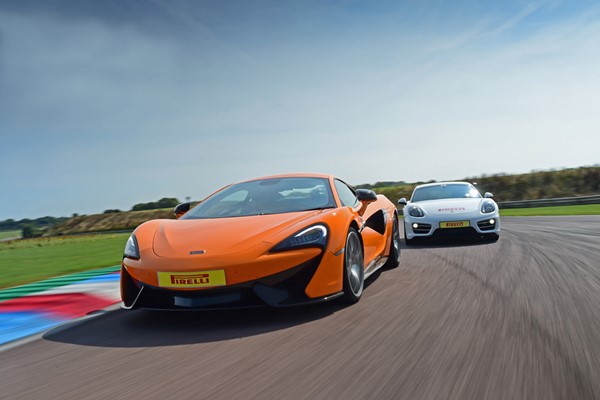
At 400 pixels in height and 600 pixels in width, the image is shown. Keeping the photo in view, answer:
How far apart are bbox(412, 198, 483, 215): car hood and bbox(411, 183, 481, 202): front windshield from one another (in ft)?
1.23

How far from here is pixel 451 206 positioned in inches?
379

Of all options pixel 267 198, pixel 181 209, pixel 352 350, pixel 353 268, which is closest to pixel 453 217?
pixel 267 198

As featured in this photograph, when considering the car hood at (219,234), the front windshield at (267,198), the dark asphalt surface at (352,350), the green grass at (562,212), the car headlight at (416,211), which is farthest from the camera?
the green grass at (562,212)

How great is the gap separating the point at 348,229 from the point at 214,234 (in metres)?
1.17

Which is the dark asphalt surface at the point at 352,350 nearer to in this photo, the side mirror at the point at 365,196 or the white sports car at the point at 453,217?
the side mirror at the point at 365,196

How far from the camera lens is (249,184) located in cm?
567

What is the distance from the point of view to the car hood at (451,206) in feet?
30.8

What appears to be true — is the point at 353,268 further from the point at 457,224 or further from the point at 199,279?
the point at 457,224

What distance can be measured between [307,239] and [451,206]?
617 cm

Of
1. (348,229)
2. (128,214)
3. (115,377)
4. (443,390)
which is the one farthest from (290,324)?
(128,214)

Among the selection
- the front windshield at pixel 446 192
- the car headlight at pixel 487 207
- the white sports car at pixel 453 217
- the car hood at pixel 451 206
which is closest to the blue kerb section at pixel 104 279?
the white sports car at pixel 453 217

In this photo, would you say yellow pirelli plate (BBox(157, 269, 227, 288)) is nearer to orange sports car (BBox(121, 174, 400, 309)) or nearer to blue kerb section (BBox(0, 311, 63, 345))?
orange sports car (BBox(121, 174, 400, 309))

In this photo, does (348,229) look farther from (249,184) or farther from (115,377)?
(115,377)

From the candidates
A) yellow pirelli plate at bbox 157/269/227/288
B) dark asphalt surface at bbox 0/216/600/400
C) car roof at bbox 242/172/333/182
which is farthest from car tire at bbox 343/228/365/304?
yellow pirelli plate at bbox 157/269/227/288
